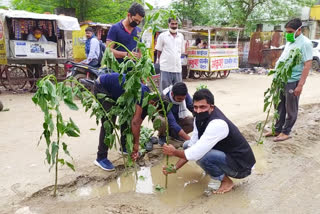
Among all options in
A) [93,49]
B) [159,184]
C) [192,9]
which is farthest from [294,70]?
[192,9]

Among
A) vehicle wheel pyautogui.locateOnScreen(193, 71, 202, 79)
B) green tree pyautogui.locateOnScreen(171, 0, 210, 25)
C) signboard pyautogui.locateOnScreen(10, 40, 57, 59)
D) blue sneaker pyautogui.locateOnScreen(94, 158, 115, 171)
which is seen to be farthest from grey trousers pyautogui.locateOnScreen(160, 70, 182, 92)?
green tree pyautogui.locateOnScreen(171, 0, 210, 25)

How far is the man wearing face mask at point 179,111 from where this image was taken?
10.4ft

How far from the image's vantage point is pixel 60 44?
8.30 meters

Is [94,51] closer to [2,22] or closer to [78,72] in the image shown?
[78,72]

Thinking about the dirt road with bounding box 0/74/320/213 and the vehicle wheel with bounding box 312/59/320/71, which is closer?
the dirt road with bounding box 0/74/320/213

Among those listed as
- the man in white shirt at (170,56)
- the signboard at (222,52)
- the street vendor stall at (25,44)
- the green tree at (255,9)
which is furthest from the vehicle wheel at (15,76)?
the green tree at (255,9)

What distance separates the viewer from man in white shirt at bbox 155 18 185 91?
5.35 m

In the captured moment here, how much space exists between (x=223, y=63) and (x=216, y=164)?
29.6ft

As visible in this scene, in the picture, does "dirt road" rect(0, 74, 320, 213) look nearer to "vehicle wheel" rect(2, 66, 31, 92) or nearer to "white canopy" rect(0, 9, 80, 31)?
"vehicle wheel" rect(2, 66, 31, 92)

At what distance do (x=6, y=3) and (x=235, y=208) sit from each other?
16.8 meters

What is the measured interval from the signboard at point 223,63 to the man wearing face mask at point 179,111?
7.20 meters

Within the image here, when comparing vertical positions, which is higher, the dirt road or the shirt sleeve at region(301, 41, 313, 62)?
the shirt sleeve at region(301, 41, 313, 62)

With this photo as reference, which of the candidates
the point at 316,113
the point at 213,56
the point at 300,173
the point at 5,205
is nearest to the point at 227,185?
the point at 300,173

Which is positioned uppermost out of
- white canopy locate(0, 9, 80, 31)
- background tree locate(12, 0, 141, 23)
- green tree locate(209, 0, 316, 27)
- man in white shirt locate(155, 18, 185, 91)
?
green tree locate(209, 0, 316, 27)
